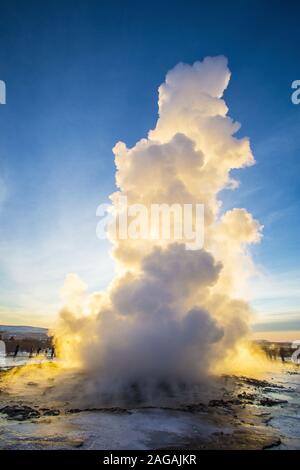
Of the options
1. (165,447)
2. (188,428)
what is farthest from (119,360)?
(165,447)

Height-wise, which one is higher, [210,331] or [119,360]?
[210,331]

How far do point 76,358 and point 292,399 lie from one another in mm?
19379

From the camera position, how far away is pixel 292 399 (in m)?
19.4

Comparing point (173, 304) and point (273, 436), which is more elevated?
point (173, 304)

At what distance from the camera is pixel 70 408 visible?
15.1 meters

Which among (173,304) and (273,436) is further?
(173,304)

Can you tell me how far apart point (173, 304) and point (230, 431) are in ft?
46.1

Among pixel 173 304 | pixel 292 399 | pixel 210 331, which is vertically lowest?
pixel 292 399
